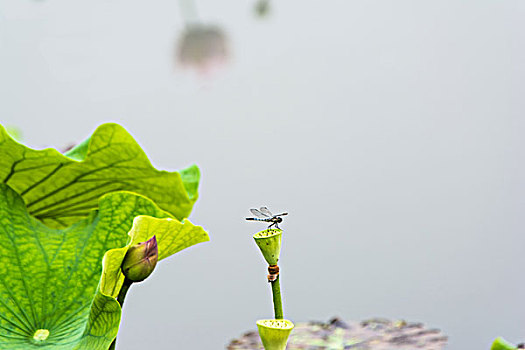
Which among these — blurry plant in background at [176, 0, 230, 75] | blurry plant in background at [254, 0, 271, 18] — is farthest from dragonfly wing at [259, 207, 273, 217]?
blurry plant in background at [254, 0, 271, 18]

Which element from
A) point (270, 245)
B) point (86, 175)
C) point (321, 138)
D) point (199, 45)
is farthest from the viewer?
point (321, 138)

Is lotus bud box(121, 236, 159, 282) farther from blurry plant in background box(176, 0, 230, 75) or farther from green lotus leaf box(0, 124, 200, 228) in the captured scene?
blurry plant in background box(176, 0, 230, 75)

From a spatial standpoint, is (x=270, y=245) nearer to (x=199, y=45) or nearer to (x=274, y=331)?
(x=274, y=331)

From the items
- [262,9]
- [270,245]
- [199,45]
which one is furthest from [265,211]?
[262,9]

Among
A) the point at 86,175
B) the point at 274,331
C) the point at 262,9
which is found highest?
the point at 262,9

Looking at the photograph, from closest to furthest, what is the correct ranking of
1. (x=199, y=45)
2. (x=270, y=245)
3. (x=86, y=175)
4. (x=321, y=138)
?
(x=270, y=245)
(x=86, y=175)
(x=199, y=45)
(x=321, y=138)

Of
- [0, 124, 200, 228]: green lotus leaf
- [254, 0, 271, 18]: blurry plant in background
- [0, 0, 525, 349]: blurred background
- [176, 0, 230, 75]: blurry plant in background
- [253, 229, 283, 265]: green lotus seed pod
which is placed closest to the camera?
[253, 229, 283, 265]: green lotus seed pod
